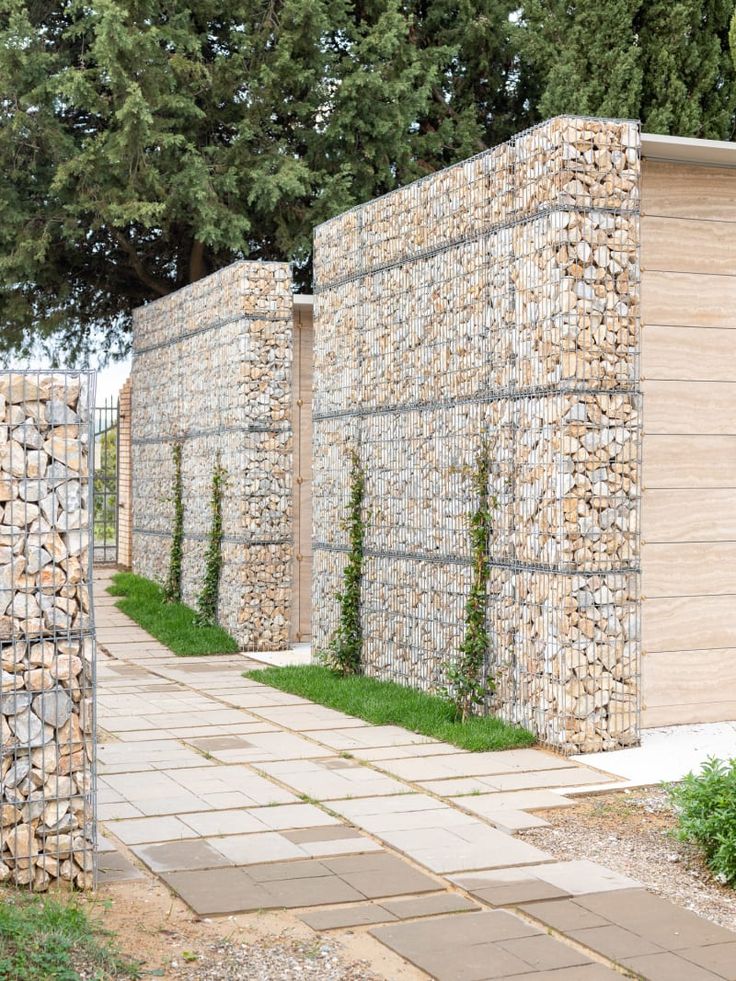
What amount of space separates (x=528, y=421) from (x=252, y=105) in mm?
12645

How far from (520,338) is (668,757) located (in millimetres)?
2675

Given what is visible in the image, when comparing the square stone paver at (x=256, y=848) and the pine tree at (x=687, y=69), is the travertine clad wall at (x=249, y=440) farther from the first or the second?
Answer: the pine tree at (x=687, y=69)

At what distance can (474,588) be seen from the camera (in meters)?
8.52

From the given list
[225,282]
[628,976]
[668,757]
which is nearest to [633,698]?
[668,757]

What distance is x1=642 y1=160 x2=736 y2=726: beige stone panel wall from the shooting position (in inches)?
333

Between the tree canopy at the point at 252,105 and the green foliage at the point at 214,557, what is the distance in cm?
589

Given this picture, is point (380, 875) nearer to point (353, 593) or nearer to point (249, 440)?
point (353, 593)

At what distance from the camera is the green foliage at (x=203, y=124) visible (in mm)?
18203

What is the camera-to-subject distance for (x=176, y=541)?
1486 cm

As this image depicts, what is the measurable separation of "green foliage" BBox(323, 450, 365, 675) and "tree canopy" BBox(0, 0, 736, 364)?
868 centimetres

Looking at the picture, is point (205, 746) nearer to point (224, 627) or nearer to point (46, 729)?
point (46, 729)

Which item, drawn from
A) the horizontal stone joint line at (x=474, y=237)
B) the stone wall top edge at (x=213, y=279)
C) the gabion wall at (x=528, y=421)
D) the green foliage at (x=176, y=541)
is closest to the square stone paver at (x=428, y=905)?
the gabion wall at (x=528, y=421)

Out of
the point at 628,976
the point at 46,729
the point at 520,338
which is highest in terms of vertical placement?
the point at 520,338

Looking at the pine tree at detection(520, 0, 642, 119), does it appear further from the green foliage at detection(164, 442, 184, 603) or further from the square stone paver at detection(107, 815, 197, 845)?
the square stone paver at detection(107, 815, 197, 845)
